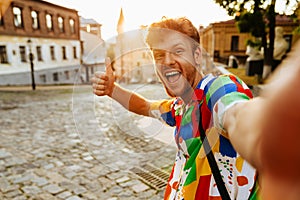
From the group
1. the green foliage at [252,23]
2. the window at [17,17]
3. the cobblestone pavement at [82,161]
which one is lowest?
the cobblestone pavement at [82,161]

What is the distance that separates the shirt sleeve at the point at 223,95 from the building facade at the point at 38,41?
22.0 meters

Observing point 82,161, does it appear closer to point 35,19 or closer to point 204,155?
point 204,155

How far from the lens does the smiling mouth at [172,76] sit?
4.44 ft

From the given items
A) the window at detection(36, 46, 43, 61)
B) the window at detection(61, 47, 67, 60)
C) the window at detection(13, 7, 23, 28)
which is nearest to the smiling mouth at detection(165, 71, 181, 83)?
the window at detection(13, 7, 23, 28)

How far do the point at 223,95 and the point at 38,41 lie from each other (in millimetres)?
30746

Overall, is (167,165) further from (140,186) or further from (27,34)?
(27,34)

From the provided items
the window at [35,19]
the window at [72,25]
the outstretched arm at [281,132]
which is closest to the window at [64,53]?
the window at [72,25]

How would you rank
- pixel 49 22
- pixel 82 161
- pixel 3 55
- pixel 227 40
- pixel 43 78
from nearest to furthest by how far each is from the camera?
pixel 82 161 → pixel 3 55 → pixel 43 78 → pixel 49 22 → pixel 227 40

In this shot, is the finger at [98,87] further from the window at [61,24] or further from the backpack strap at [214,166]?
the window at [61,24]

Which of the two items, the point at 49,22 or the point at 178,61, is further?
the point at 49,22

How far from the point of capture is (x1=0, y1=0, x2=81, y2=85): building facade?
24.5 metres

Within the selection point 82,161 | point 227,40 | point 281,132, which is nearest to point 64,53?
point 227,40

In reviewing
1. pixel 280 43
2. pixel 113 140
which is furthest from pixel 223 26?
pixel 113 140

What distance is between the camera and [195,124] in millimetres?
1267
